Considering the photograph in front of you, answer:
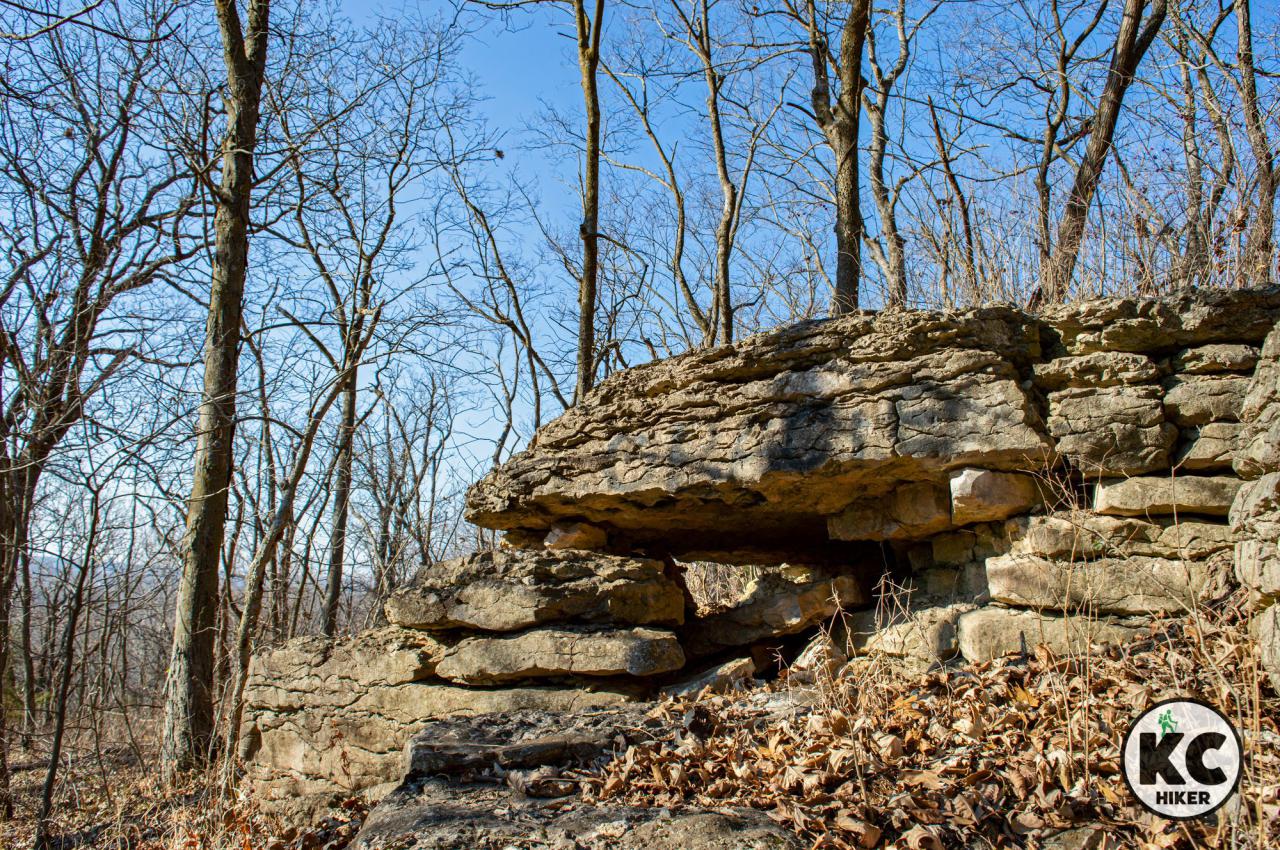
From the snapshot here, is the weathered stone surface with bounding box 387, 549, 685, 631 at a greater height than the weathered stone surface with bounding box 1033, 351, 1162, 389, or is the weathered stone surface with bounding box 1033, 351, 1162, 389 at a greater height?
the weathered stone surface with bounding box 1033, 351, 1162, 389

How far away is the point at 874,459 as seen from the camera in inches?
200

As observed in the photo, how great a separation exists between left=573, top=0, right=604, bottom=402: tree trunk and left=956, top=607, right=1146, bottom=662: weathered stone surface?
5.76 m

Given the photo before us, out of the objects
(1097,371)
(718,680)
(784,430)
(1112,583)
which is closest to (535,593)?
(718,680)

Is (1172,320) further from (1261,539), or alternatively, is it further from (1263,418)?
(1261,539)

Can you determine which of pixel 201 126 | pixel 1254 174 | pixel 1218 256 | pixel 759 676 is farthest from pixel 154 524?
pixel 1254 174

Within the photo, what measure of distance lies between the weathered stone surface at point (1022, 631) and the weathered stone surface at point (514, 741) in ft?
6.42

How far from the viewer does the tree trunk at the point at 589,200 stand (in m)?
9.71

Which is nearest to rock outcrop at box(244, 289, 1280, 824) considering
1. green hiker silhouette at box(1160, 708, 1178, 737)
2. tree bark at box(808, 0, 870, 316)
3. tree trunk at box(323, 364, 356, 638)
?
green hiker silhouette at box(1160, 708, 1178, 737)

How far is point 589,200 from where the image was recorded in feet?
32.6

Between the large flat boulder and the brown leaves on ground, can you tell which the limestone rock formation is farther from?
the large flat boulder

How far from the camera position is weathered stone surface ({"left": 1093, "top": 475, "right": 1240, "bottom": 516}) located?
4.52 m

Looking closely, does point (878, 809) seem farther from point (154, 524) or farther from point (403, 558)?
point (403, 558)

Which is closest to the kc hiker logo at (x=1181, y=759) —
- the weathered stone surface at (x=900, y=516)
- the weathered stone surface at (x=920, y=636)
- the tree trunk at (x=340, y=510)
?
the weathered stone surface at (x=920, y=636)

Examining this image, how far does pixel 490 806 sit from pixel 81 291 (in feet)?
20.1
